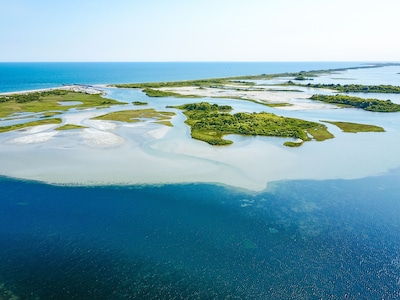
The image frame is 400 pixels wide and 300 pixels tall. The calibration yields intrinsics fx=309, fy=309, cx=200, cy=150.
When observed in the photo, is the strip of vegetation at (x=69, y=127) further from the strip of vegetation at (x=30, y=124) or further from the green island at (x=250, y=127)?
the green island at (x=250, y=127)

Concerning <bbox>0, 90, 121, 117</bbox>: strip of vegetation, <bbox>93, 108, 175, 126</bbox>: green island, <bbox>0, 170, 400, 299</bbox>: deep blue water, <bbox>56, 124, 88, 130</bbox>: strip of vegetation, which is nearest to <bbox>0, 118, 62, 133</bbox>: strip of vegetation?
<bbox>56, 124, 88, 130</bbox>: strip of vegetation

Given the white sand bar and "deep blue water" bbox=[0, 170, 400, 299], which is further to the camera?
the white sand bar

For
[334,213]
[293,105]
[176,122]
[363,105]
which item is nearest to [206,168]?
[334,213]

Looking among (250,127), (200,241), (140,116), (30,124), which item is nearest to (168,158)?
(200,241)

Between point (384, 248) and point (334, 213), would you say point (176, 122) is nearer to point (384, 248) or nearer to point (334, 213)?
point (334, 213)

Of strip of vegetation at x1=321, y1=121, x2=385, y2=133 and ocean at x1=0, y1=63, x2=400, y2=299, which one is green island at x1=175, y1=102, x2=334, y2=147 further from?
ocean at x1=0, y1=63, x2=400, y2=299

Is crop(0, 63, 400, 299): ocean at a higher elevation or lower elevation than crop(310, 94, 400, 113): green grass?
lower

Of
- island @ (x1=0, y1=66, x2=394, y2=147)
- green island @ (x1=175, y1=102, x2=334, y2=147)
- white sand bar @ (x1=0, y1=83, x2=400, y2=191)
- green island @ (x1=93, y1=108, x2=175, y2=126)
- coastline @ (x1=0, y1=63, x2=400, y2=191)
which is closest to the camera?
coastline @ (x1=0, y1=63, x2=400, y2=191)
